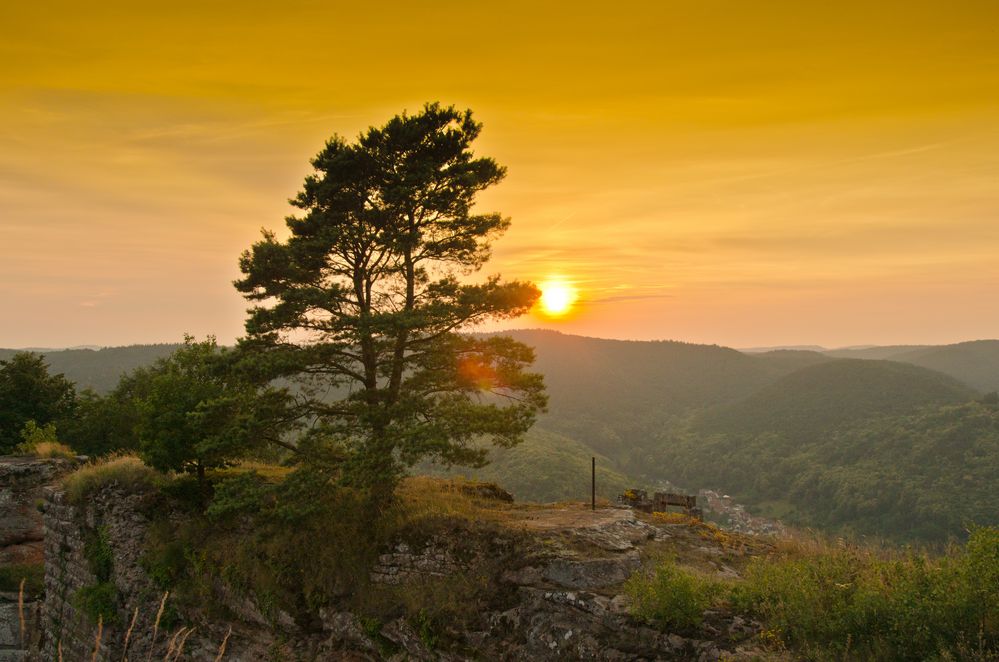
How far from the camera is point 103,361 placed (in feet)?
514

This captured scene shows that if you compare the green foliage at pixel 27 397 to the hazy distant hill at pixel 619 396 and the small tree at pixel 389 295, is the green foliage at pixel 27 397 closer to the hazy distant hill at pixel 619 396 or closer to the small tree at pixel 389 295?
the small tree at pixel 389 295

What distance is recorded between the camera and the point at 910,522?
71.9m

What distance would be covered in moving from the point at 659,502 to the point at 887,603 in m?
10.9

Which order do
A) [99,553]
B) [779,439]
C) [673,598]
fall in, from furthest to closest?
[779,439] → [99,553] → [673,598]

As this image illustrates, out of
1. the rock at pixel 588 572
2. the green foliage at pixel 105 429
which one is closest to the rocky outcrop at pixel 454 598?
the rock at pixel 588 572

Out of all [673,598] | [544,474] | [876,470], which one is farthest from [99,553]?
[876,470]

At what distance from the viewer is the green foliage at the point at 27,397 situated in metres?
36.3

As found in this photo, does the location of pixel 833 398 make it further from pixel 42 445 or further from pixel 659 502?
pixel 42 445

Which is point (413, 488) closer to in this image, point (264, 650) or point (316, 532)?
point (316, 532)

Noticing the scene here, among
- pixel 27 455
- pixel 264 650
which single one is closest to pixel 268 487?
pixel 264 650

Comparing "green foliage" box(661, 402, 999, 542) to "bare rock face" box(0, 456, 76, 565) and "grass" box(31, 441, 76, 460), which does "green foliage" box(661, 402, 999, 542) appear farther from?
"bare rock face" box(0, 456, 76, 565)

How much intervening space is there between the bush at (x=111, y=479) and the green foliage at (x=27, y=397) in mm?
21714

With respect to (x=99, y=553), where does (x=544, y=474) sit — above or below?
below

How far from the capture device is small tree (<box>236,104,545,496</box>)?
1602 centimetres
